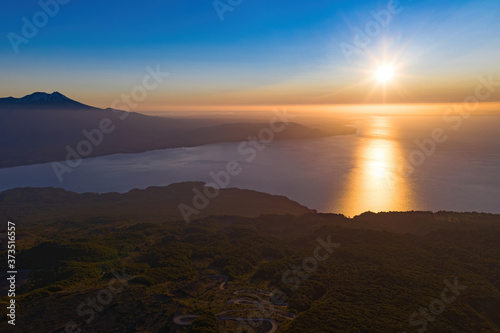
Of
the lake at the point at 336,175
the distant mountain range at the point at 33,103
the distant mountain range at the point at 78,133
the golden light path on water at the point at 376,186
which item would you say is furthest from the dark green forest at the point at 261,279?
the distant mountain range at the point at 33,103

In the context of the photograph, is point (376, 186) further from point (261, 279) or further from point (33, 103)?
point (33, 103)

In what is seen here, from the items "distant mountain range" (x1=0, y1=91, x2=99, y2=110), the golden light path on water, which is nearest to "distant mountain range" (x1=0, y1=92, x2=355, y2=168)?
"distant mountain range" (x1=0, y1=91, x2=99, y2=110)

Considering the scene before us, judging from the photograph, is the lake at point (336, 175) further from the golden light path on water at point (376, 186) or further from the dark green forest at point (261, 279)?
the dark green forest at point (261, 279)

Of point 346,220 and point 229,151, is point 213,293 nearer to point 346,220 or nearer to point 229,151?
point 346,220

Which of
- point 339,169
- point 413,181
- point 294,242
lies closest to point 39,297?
point 294,242

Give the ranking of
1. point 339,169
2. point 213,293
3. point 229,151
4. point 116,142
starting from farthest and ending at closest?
point 116,142
point 229,151
point 339,169
point 213,293

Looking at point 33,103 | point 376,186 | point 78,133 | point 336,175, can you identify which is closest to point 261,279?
point 376,186

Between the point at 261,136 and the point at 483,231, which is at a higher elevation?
the point at 261,136
